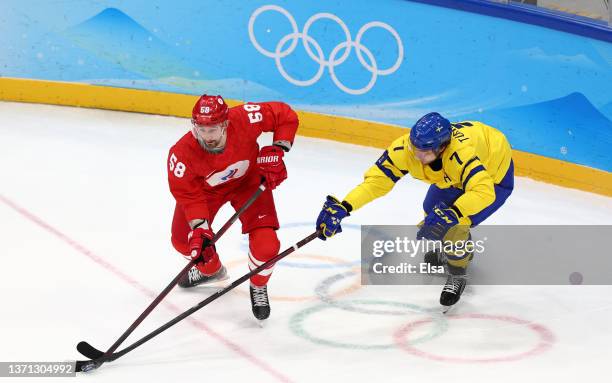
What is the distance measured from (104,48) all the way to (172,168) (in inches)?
162

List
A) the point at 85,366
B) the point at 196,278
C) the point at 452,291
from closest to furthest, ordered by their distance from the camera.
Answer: the point at 85,366 < the point at 452,291 < the point at 196,278

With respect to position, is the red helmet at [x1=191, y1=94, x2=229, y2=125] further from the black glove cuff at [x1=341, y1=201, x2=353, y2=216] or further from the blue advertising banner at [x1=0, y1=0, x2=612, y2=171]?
the blue advertising banner at [x1=0, y1=0, x2=612, y2=171]

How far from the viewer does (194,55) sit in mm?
8469

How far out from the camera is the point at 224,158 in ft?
16.1

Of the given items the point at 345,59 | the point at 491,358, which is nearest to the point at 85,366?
the point at 491,358

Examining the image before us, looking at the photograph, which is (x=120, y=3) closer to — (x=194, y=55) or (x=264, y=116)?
(x=194, y=55)

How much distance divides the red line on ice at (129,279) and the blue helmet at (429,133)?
1.23 meters

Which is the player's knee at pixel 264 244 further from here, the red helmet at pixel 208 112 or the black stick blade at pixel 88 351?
the black stick blade at pixel 88 351

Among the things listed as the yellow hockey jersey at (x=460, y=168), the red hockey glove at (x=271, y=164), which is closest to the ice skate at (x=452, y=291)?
the yellow hockey jersey at (x=460, y=168)

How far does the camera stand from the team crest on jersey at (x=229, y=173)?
497 centimetres

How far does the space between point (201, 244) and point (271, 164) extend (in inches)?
20.7

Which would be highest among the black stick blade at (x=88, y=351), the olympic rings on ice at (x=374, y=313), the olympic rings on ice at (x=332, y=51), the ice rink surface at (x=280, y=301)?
the olympic rings on ice at (x=332, y=51)

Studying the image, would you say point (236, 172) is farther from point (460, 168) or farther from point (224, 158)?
point (460, 168)

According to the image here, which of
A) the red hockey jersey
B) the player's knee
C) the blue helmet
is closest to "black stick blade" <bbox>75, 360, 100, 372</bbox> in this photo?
the red hockey jersey
